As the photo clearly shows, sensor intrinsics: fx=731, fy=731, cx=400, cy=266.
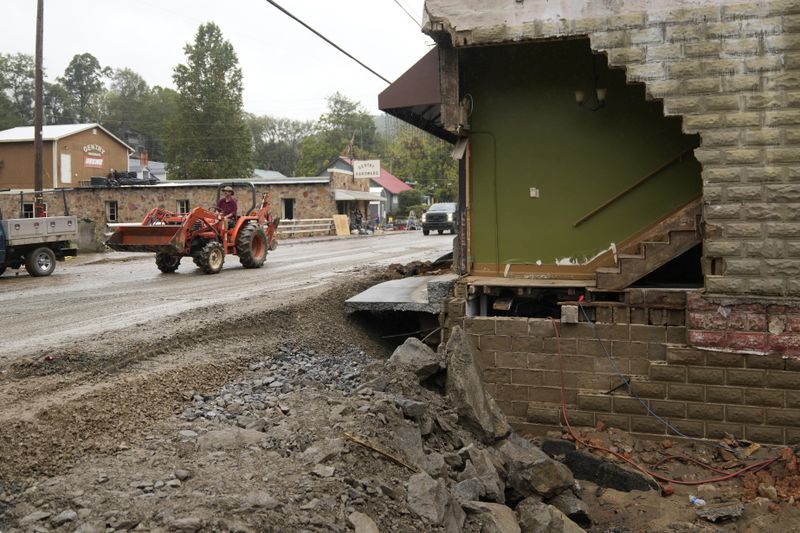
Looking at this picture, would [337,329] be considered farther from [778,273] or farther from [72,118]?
[72,118]

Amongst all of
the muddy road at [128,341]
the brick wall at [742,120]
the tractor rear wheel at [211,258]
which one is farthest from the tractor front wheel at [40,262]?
the brick wall at [742,120]

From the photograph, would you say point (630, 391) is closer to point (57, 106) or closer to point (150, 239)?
point (150, 239)

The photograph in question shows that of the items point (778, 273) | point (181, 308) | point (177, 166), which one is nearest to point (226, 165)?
point (177, 166)

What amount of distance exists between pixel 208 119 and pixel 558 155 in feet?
195

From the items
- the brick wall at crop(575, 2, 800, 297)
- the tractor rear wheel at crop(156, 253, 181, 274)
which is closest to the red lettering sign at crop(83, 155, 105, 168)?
the tractor rear wheel at crop(156, 253, 181, 274)

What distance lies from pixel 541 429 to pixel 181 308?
5.48m

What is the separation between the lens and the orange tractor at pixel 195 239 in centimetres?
1545

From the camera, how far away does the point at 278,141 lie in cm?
9644

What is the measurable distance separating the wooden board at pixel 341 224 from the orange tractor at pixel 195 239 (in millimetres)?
21727

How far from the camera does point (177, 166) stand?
2621 inches

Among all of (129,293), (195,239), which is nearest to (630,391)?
(129,293)

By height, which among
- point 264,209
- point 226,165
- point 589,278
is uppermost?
point 226,165

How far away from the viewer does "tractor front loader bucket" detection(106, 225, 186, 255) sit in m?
15.3

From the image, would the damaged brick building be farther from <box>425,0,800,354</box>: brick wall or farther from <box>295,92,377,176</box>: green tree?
<box>295,92,377,176</box>: green tree
